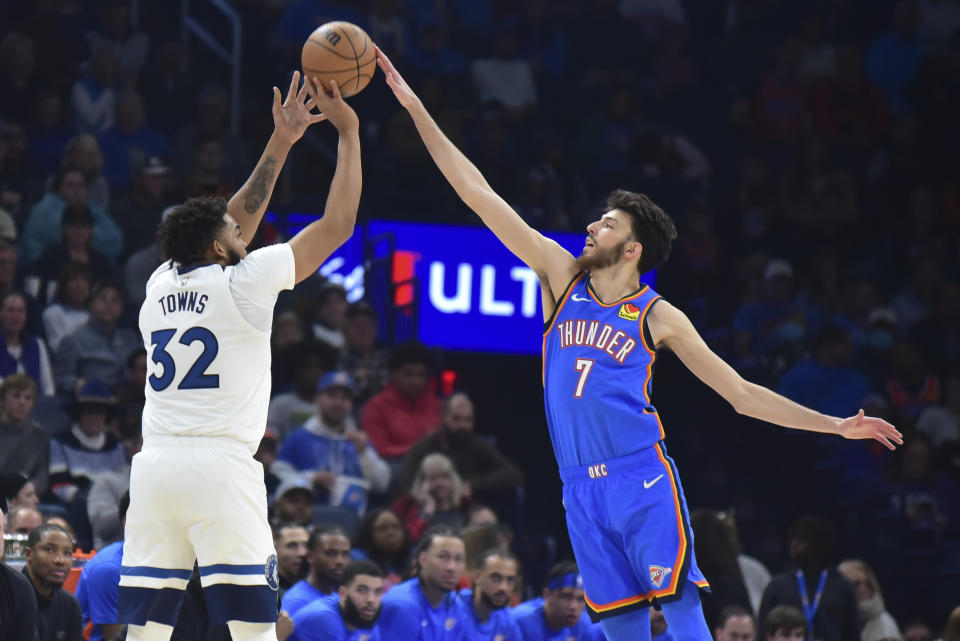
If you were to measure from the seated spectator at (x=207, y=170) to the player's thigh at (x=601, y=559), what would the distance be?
6796mm

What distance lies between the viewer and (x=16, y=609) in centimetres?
689

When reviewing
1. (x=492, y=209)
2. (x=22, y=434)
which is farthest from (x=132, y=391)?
(x=492, y=209)

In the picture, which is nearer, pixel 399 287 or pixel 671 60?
pixel 399 287

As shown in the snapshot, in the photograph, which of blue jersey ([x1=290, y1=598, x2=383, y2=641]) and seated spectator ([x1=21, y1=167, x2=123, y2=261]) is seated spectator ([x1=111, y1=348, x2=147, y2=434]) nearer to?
seated spectator ([x1=21, y1=167, x2=123, y2=261])

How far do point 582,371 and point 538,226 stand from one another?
7.96m

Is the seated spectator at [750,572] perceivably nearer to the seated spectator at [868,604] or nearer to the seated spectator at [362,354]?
the seated spectator at [868,604]

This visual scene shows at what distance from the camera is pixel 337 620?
906 cm

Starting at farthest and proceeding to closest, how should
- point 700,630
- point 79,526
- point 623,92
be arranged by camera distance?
point 623,92 < point 79,526 < point 700,630

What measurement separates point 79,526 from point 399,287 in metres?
4.94

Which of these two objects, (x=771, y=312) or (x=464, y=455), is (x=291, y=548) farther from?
(x=771, y=312)

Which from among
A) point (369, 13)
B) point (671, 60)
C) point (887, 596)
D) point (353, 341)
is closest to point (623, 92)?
point (671, 60)

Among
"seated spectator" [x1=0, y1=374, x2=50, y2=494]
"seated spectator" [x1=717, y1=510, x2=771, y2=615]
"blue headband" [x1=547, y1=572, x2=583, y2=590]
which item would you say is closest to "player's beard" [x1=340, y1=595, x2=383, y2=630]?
"blue headband" [x1=547, y1=572, x2=583, y2=590]

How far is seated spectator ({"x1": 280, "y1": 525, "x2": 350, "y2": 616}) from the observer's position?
9273 millimetres

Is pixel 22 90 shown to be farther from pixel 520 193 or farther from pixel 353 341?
pixel 520 193
